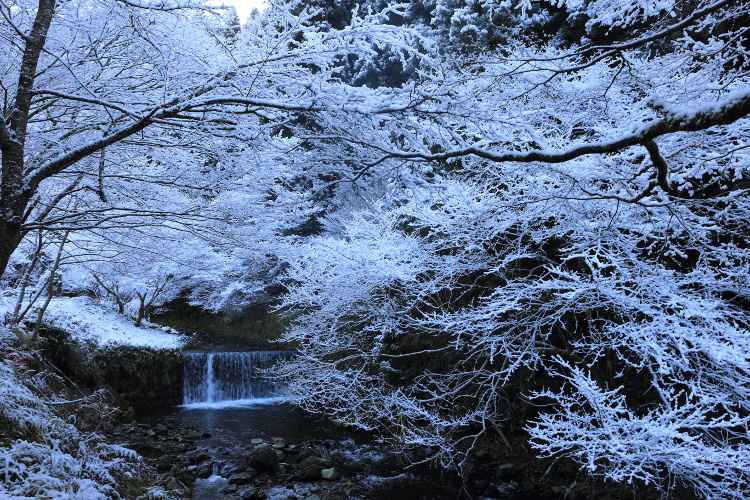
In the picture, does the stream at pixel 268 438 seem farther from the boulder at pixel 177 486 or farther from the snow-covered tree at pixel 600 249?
the snow-covered tree at pixel 600 249

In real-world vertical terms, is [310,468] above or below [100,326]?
below

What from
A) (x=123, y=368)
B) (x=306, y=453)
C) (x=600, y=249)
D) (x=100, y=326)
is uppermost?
(x=600, y=249)

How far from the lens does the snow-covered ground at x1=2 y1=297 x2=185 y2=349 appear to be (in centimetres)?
1009

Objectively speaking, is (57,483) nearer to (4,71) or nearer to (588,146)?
(4,71)

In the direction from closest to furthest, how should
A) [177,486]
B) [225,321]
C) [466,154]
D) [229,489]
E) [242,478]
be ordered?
[466,154]
[177,486]
[229,489]
[242,478]
[225,321]

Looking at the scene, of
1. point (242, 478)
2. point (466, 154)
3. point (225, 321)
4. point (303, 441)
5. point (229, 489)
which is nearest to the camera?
point (466, 154)

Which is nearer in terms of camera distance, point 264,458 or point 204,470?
point 204,470

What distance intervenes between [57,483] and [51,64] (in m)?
2.89

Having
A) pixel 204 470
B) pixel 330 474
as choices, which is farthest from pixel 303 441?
pixel 204 470

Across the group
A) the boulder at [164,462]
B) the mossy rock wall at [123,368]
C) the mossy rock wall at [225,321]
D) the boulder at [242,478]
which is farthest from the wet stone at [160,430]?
the mossy rock wall at [225,321]

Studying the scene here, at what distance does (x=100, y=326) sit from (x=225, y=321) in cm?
585

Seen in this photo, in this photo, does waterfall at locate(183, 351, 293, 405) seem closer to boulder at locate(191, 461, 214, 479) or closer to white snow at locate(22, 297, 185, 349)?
white snow at locate(22, 297, 185, 349)

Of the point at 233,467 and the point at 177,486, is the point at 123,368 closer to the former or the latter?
the point at 233,467

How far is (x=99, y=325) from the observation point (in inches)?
426
